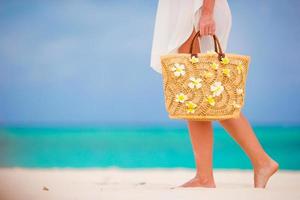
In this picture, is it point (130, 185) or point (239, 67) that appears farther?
point (130, 185)

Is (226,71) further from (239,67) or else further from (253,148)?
(253,148)

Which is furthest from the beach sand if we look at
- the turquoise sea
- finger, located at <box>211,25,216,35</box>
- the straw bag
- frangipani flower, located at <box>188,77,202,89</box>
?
finger, located at <box>211,25,216,35</box>

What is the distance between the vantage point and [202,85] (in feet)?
11.3

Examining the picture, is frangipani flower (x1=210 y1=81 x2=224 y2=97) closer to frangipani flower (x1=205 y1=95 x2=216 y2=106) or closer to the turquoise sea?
frangipani flower (x1=205 y1=95 x2=216 y2=106)

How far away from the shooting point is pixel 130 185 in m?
3.68

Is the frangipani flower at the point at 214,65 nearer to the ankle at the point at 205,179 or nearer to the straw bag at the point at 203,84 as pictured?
the straw bag at the point at 203,84

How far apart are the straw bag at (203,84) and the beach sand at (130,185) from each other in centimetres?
27

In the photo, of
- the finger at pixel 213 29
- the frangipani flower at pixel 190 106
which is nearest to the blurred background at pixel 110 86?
the finger at pixel 213 29

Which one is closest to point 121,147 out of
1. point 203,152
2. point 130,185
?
point 130,185

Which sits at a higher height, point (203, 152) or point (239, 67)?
point (239, 67)

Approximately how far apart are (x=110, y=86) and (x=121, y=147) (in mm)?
225

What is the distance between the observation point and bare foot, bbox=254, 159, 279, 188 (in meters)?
3.63

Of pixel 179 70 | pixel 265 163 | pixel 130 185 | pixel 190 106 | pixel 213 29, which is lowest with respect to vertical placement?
pixel 130 185

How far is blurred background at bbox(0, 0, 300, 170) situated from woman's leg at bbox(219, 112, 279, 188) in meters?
0.04
